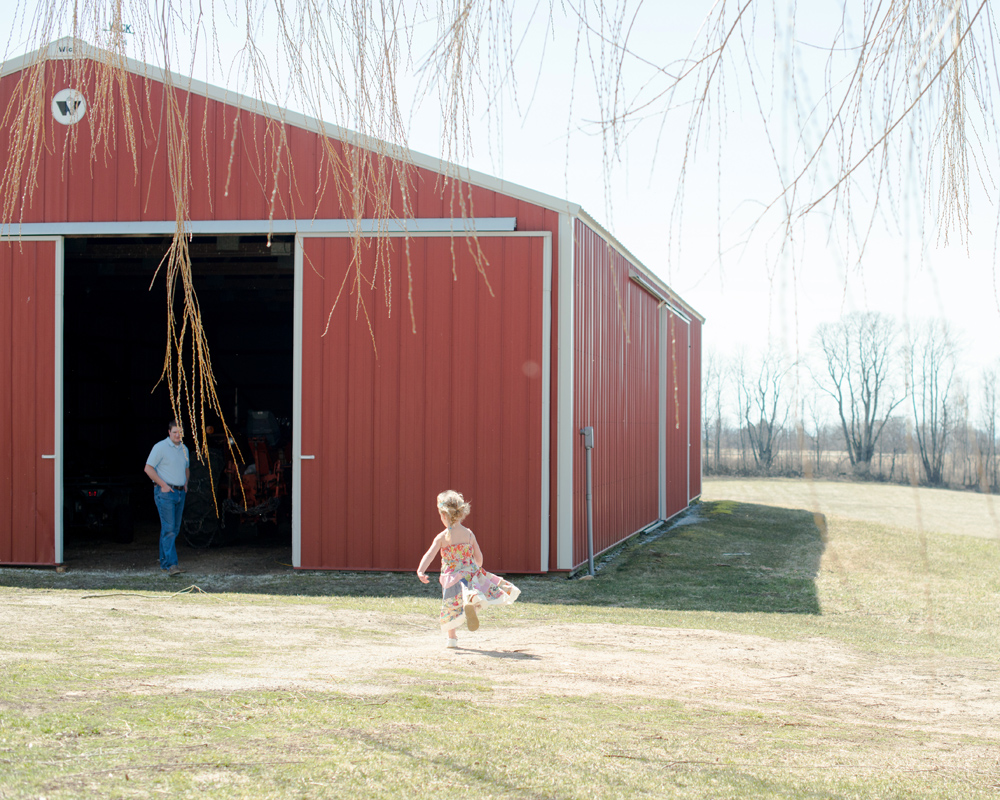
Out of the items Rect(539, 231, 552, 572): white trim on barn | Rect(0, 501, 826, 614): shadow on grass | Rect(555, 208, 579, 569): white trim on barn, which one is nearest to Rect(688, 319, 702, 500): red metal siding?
Rect(0, 501, 826, 614): shadow on grass

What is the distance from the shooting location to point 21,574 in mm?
9883

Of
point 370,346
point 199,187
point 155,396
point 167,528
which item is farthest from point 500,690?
point 155,396

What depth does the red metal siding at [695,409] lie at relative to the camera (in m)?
20.9

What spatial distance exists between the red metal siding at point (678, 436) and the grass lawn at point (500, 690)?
745 centimetres

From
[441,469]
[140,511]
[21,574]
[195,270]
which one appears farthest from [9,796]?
[140,511]

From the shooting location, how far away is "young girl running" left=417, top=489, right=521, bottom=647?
6375mm

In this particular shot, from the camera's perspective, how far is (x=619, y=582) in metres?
9.85

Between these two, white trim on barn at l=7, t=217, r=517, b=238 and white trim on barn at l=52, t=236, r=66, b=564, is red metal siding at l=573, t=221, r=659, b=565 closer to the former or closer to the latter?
white trim on barn at l=7, t=217, r=517, b=238

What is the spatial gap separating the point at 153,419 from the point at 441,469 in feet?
34.3

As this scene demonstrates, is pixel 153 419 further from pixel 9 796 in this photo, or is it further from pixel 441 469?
pixel 9 796

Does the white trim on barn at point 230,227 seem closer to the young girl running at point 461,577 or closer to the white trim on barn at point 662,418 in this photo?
the young girl running at point 461,577

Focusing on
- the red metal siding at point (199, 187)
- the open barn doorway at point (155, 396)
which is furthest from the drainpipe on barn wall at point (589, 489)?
the open barn doorway at point (155, 396)

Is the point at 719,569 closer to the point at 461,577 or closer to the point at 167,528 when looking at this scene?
the point at 461,577

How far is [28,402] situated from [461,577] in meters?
6.32
